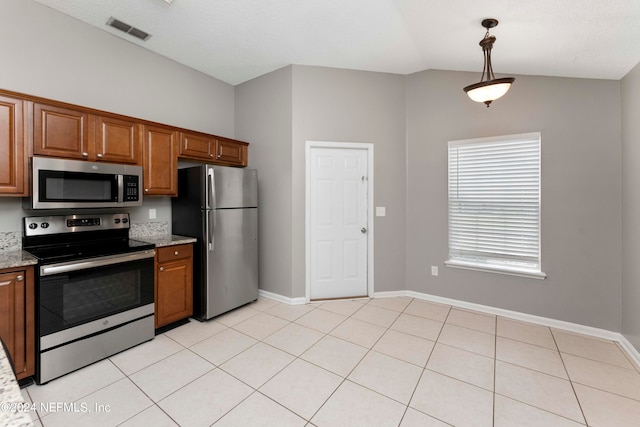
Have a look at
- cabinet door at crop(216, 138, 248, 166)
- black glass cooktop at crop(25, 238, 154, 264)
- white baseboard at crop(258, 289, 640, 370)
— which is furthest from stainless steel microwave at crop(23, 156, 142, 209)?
white baseboard at crop(258, 289, 640, 370)

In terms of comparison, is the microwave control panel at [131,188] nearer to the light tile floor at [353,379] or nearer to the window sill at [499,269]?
the light tile floor at [353,379]

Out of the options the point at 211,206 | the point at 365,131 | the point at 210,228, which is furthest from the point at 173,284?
the point at 365,131

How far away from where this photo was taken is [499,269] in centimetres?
319

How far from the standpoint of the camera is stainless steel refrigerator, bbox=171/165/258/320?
118 inches

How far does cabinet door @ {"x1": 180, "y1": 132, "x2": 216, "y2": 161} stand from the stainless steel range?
3.19ft

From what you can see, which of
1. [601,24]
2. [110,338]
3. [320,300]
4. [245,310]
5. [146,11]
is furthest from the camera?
[320,300]

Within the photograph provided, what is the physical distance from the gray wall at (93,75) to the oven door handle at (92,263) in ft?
2.34

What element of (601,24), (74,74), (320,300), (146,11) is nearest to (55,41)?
(74,74)

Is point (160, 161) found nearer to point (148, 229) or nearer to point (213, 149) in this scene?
point (213, 149)

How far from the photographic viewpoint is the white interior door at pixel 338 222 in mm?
3645

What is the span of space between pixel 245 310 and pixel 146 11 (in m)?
3.19

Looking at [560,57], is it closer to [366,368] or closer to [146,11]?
[366,368]

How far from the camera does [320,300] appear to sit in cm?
367

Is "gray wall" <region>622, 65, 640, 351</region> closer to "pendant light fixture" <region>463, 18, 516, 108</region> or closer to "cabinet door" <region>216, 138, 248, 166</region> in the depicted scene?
"pendant light fixture" <region>463, 18, 516, 108</region>
